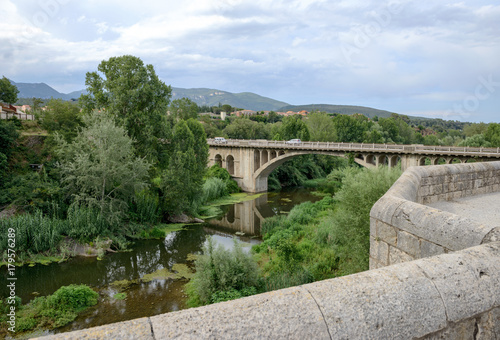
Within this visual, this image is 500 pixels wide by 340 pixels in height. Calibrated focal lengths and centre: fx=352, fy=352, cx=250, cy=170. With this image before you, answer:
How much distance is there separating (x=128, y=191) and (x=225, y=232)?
6.43 metres

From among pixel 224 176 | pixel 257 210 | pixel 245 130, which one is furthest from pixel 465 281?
pixel 245 130

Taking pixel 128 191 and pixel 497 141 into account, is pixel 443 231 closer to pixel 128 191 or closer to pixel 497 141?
pixel 128 191

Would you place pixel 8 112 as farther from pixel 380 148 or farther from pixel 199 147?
pixel 380 148

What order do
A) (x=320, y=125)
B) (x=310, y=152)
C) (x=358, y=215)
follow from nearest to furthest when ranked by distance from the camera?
(x=358, y=215)
(x=310, y=152)
(x=320, y=125)

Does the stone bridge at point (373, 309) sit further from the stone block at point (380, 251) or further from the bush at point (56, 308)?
the bush at point (56, 308)

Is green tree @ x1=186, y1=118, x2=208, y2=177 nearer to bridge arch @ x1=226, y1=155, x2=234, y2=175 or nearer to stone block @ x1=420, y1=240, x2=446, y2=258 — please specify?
bridge arch @ x1=226, y1=155, x2=234, y2=175

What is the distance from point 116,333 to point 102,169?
1856 centimetres

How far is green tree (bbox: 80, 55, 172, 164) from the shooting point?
73.6 feet

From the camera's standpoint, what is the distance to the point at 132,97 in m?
22.6

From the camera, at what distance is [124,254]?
57.3ft

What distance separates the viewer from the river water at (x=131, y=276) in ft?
38.5

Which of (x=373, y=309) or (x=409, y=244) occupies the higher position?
(x=373, y=309)

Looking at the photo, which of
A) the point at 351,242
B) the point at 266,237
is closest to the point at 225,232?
the point at 266,237

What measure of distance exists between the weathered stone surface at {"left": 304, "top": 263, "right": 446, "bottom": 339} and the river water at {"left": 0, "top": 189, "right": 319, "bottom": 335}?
10627mm
